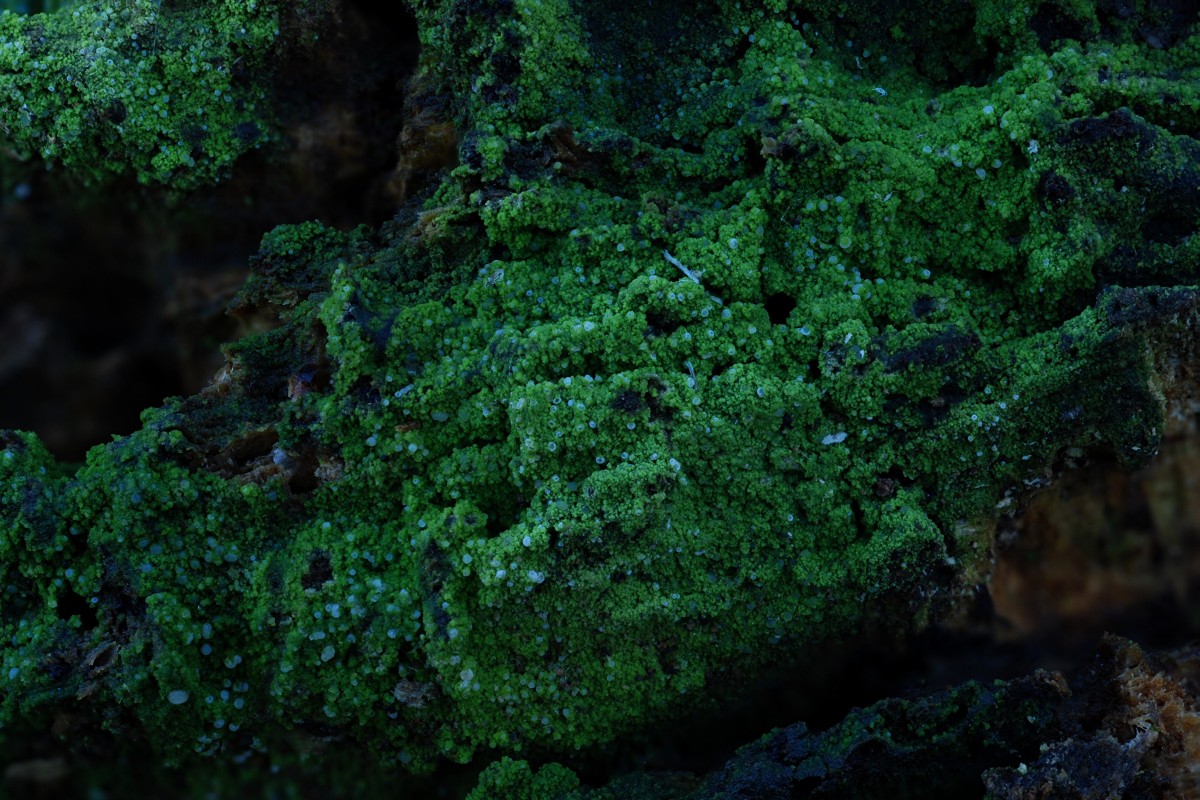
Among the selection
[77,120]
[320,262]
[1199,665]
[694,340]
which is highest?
[77,120]

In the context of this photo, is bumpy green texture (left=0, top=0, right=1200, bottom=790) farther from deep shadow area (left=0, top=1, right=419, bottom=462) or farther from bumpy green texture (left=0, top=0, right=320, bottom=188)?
bumpy green texture (left=0, top=0, right=320, bottom=188)

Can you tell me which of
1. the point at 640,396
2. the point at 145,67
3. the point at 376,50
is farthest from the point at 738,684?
the point at 145,67

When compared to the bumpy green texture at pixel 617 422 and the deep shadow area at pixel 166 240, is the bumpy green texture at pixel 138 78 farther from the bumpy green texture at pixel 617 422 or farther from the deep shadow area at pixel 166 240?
the bumpy green texture at pixel 617 422

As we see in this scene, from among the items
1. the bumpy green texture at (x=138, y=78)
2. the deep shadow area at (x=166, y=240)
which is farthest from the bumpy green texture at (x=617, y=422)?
the bumpy green texture at (x=138, y=78)

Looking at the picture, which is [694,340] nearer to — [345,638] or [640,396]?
[640,396]

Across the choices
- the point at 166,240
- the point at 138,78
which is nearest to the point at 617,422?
the point at 138,78

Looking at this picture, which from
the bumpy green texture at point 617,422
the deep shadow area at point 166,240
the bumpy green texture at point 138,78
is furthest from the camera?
the deep shadow area at point 166,240

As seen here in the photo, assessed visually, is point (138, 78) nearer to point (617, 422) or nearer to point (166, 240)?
point (166, 240)
